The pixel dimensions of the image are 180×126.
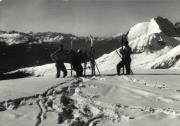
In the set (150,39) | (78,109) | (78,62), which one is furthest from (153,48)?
(78,109)

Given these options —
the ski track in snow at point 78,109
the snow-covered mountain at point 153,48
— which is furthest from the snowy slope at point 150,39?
the ski track in snow at point 78,109

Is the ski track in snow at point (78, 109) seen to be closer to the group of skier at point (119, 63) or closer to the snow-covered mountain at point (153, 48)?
the group of skier at point (119, 63)

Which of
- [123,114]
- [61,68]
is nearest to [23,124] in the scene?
[123,114]

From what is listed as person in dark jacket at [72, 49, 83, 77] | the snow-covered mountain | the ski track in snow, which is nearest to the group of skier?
person in dark jacket at [72, 49, 83, 77]

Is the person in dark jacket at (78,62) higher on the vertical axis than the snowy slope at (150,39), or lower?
lower

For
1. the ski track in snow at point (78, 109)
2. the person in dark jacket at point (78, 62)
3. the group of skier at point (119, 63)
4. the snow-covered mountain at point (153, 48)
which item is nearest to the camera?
the ski track in snow at point (78, 109)

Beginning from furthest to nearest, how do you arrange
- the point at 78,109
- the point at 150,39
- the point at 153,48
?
the point at 150,39
the point at 153,48
the point at 78,109

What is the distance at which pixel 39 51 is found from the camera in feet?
554

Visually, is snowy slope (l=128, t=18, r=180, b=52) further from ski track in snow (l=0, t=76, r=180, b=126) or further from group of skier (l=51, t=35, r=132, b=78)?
ski track in snow (l=0, t=76, r=180, b=126)

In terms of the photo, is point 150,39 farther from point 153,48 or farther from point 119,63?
point 119,63

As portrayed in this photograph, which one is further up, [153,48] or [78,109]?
[153,48]

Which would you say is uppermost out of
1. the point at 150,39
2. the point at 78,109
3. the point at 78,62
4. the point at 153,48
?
the point at 150,39

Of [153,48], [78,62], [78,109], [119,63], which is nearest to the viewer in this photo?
[78,109]

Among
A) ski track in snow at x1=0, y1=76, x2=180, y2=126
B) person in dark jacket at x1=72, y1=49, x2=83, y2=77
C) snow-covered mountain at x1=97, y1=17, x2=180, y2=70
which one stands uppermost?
snow-covered mountain at x1=97, y1=17, x2=180, y2=70
